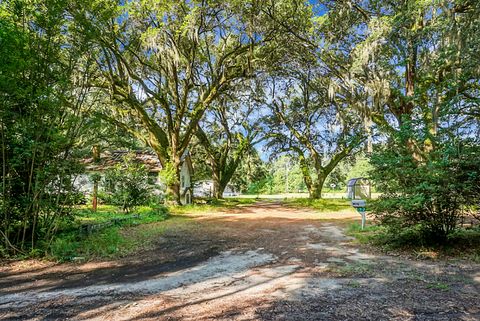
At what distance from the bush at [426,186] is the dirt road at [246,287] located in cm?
106

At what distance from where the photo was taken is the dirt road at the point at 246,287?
136 inches

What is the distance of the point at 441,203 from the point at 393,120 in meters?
11.1

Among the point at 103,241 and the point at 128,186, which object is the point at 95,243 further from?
the point at 128,186

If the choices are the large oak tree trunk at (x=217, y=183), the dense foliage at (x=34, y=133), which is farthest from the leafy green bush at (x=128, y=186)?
the large oak tree trunk at (x=217, y=183)

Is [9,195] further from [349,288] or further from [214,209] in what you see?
[214,209]

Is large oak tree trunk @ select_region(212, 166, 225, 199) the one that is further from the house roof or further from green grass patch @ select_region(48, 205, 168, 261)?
green grass patch @ select_region(48, 205, 168, 261)

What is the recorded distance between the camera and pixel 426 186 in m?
5.90

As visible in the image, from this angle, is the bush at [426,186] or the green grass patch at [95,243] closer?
the bush at [426,186]

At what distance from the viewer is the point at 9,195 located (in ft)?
21.1

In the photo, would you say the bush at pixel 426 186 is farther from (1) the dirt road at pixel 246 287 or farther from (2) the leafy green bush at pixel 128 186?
(2) the leafy green bush at pixel 128 186

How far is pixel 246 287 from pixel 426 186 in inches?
156

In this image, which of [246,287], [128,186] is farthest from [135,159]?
[246,287]

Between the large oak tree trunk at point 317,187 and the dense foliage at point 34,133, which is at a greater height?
the dense foliage at point 34,133

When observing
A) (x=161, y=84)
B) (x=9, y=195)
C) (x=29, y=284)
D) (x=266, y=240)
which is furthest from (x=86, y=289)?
(x=161, y=84)
